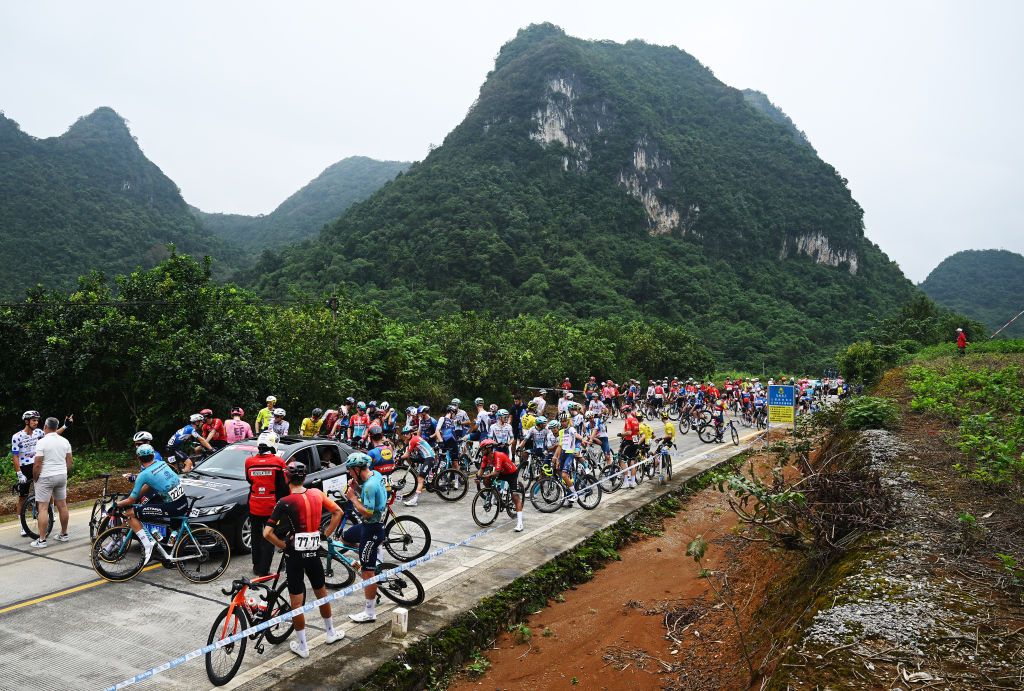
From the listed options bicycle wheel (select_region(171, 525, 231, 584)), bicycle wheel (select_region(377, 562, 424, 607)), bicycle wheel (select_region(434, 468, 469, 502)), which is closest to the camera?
bicycle wheel (select_region(377, 562, 424, 607))

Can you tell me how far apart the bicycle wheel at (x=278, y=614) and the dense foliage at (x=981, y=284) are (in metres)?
129

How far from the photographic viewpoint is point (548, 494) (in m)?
12.5

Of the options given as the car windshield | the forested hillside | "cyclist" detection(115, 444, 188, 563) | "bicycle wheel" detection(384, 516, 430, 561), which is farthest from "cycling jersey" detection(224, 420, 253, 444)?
the forested hillside

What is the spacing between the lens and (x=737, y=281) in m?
117

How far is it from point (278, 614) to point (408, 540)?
2.71 metres

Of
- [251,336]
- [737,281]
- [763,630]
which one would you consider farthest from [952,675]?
[737,281]

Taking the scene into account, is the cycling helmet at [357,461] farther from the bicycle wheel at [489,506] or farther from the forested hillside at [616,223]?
the forested hillside at [616,223]

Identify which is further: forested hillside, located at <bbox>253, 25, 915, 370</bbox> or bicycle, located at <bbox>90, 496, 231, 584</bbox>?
forested hillside, located at <bbox>253, 25, 915, 370</bbox>

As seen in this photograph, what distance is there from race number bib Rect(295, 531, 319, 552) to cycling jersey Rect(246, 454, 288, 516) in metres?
1.48

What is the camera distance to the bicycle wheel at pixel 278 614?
6105 mm

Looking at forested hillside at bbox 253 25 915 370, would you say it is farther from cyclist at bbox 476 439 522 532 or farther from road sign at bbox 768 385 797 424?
cyclist at bbox 476 439 522 532

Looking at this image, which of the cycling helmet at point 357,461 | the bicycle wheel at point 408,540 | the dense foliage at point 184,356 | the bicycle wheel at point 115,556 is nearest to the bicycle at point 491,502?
the bicycle wheel at point 408,540

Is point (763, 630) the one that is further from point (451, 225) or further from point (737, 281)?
point (737, 281)

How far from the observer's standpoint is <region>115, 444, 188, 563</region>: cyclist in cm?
771
